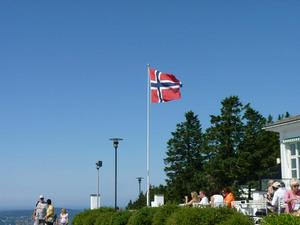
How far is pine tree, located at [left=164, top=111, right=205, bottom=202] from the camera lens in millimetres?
45062

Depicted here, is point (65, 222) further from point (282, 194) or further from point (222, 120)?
point (222, 120)

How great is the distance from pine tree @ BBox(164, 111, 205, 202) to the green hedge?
67.9ft

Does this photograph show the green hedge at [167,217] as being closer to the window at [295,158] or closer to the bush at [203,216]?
the bush at [203,216]

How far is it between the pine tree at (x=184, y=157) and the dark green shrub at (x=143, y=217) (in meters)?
26.1

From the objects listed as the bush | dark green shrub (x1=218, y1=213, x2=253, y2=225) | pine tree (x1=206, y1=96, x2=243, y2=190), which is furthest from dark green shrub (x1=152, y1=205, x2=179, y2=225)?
pine tree (x1=206, y1=96, x2=243, y2=190)

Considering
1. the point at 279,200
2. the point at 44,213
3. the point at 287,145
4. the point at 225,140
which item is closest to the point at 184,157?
the point at 225,140

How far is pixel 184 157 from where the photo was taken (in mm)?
45656

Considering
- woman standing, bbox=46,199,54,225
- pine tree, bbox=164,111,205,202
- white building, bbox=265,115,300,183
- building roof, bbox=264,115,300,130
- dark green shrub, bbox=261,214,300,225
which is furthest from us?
pine tree, bbox=164,111,205,202

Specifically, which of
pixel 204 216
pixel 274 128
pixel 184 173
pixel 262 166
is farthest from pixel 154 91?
pixel 184 173

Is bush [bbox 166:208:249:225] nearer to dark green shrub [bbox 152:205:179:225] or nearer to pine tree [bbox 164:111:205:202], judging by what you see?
dark green shrub [bbox 152:205:179:225]

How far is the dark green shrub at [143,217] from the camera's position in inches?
712

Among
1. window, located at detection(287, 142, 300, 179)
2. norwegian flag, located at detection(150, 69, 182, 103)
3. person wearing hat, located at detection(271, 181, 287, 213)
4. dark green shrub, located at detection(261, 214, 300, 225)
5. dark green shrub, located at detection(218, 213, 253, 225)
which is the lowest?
dark green shrub, located at detection(218, 213, 253, 225)

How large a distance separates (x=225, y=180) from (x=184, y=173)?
6612 mm

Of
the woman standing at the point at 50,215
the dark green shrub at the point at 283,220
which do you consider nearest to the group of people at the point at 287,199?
the dark green shrub at the point at 283,220
